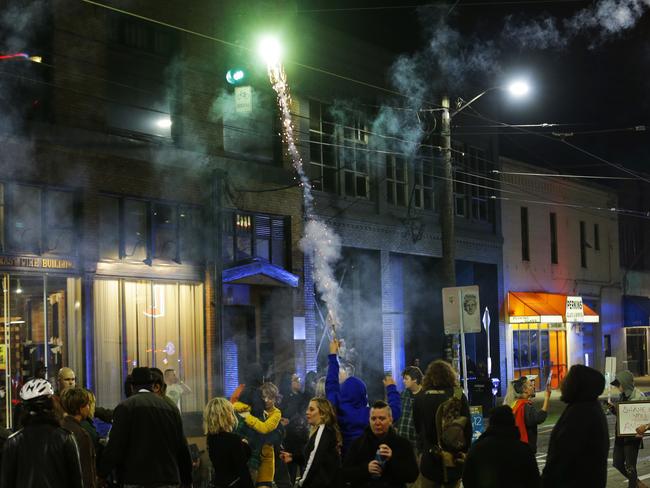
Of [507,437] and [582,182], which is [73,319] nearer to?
[507,437]

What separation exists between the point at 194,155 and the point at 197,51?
240 cm

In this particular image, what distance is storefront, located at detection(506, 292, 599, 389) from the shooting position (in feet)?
106

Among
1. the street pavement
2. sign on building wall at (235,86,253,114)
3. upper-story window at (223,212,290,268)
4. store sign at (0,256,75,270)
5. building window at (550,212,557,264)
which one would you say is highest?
sign on building wall at (235,86,253,114)

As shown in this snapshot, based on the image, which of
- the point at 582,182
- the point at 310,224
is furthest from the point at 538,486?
the point at 582,182

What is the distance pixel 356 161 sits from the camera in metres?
25.5

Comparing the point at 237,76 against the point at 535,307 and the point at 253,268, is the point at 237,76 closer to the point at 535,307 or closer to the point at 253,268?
the point at 253,268

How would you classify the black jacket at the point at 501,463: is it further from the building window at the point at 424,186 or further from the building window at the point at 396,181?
the building window at the point at 424,186

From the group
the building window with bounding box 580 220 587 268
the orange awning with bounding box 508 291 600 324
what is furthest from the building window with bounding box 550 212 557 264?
the building window with bounding box 580 220 587 268

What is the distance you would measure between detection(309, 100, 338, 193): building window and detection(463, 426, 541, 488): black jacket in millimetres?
17849

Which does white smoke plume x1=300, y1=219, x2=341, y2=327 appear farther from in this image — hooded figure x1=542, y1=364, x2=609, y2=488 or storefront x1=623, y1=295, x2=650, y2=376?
storefront x1=623, y1=295, x2=650, y2=376

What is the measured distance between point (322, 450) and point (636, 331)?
1533 inches

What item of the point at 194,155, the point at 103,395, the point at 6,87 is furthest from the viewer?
the point at 194,155

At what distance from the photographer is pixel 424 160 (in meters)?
28.2

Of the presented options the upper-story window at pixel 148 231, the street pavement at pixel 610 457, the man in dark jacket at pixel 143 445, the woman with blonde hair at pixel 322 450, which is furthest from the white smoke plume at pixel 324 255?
the man in dark jacket at pixel 143 445
